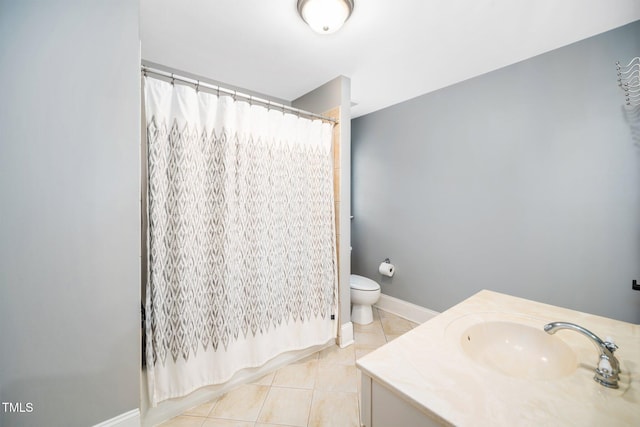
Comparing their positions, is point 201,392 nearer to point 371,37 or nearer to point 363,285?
point 363,285

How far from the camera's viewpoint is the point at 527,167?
6.18 feet

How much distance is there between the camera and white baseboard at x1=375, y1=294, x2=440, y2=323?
2.50 m

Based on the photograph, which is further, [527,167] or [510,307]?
[527,167]

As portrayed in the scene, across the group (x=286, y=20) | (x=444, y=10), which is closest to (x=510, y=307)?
(x=444, y=10)

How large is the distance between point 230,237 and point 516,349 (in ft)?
5.21

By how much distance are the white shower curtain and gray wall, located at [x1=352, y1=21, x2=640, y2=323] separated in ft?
3.49

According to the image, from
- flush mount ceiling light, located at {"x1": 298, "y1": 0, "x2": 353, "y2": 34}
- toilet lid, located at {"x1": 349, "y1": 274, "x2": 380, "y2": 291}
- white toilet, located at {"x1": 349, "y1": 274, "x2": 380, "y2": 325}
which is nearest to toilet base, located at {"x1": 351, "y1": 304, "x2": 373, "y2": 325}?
white toilet, located at {"x1": 349, "y1": 274, "x2": 380, "y2": 325}

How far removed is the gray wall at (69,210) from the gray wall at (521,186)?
2361 mm

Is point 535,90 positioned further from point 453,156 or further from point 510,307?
point 510,307

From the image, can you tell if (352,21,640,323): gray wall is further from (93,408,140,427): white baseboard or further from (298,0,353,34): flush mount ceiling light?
(93,408,140,427): white baseboard

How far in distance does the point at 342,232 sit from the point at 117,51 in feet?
5.88

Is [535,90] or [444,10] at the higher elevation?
[444,10]


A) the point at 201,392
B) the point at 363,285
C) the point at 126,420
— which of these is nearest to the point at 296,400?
the point at 201,392

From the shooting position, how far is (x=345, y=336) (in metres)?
2.16
